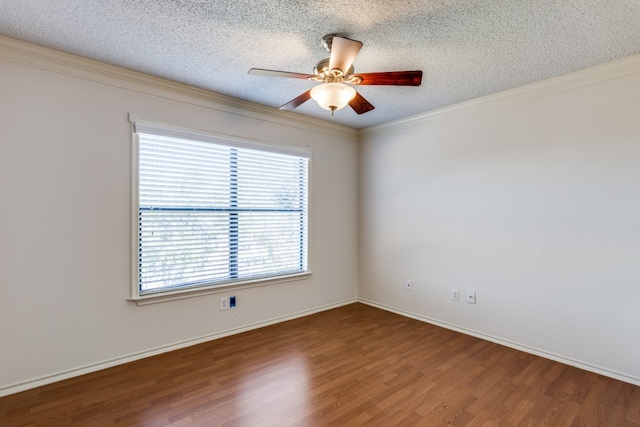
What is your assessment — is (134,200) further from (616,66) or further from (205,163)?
(616,66)

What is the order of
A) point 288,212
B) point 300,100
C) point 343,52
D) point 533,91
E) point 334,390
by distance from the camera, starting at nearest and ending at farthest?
point 343,52 < point 334,390 < point 300,100 < point 533,91 < point 288,212

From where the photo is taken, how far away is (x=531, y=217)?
292cm

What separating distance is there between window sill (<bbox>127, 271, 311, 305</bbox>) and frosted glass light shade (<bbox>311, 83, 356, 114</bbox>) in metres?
2.13

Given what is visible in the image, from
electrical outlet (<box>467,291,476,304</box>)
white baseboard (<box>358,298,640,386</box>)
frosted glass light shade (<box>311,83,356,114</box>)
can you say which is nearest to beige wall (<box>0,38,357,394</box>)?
frosted glass light shade (<box>311,83,356,114</box>)

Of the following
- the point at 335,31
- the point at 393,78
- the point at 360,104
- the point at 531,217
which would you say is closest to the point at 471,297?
the point at 531,217

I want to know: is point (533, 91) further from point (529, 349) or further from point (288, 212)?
point (288, 212)

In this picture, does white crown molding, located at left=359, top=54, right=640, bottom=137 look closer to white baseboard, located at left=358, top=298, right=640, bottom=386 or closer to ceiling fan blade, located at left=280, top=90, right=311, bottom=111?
ceiling fan blade, located at left=280, top=90, right=311, bottom=111

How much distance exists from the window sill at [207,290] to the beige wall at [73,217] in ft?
0.20

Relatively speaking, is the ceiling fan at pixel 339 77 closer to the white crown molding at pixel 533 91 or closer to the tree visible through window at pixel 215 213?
the tree visible through window at pixel 215 213

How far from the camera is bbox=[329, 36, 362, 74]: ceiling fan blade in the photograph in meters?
1.75

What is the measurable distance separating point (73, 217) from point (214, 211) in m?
1.12

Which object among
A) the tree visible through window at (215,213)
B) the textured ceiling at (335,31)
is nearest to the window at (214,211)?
the tree visible through window at (215,213)

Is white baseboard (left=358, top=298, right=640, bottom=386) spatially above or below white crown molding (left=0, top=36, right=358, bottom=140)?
below

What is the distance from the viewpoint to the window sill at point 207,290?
2777 millimetres
